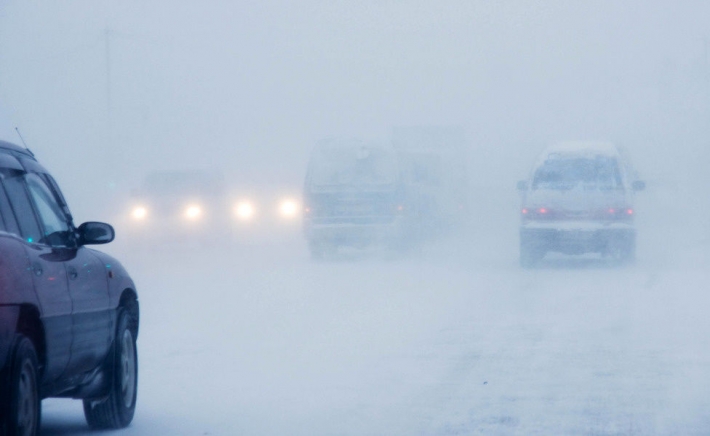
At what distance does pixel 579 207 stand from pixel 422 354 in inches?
434

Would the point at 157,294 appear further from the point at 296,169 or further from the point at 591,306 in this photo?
the point at 296,169

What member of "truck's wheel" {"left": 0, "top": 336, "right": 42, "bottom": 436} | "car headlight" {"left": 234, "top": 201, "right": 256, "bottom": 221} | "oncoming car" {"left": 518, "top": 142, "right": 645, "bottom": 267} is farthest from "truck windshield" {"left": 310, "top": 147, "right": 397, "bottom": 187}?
"truck's wheel" {"left": 0, "top": 336, "right": 42, "bottom": 436}

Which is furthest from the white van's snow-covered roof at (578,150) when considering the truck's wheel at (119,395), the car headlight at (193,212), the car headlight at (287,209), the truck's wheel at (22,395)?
the car headlight at (287,209)

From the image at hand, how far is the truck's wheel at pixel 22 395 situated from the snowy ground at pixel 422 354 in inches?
66.5

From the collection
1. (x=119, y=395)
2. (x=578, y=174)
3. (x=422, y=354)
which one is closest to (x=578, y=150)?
(x=578, y=174)

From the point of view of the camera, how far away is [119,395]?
7312 millimetres

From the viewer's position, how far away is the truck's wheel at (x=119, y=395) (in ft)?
23.8

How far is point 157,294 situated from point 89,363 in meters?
10.3

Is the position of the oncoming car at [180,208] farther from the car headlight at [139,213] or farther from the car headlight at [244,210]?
the car headlight at [244,210]

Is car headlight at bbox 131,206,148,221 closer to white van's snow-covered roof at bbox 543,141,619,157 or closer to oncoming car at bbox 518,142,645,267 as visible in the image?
oncoming car at bbox 518,142,645,267

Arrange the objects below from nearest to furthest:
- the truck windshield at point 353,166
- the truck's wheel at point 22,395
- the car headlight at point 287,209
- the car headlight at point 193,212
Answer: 1. the truck's wheel at point 22,395
2. the truck windshield at point 353,166
3. the car headlight at point 193,212
4. the car headlight at point 287,209

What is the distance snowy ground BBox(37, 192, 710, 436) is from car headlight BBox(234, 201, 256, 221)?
786 inches

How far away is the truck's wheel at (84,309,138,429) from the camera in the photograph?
725cm

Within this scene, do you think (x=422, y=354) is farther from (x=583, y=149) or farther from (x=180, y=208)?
(x=180, y=208)
